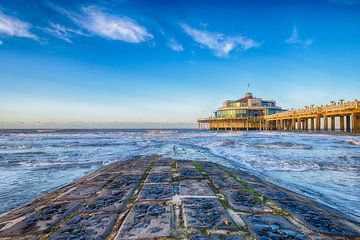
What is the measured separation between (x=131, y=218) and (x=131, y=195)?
0.84m

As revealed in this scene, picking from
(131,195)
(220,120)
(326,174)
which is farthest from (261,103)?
(131,195)

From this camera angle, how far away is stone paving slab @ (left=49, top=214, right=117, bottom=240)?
1.68m

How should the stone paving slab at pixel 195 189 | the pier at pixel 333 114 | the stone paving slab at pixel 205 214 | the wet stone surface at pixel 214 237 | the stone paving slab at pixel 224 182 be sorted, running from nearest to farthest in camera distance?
1. the wet stone surface at pixel 214 237
2. the stone paving slab at pixel 205 214
3. the stone paving slab at pixel 195 189
4. the stone paving slab at pixel 224 182
5. the pier at pixel 333 114

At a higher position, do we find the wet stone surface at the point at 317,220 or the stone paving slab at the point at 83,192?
the wet stone surface at the point at 317,220

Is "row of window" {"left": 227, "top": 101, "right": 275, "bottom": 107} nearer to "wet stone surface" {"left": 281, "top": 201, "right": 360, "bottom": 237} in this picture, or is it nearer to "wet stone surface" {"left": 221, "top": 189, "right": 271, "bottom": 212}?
"wet stone surface" {"left": 221, "top": 189, "right": 271, "bottom": 212}

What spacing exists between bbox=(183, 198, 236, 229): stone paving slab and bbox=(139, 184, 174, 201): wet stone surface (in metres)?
0.33

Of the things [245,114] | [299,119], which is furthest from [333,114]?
[245,114]

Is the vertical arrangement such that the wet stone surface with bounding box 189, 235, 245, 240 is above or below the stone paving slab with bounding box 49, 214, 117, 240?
above

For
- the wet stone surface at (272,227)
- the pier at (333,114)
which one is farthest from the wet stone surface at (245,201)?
the pier at (333,114)

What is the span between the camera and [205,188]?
3146 millimetres

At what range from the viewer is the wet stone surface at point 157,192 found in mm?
2684

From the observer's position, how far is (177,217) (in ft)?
6.64

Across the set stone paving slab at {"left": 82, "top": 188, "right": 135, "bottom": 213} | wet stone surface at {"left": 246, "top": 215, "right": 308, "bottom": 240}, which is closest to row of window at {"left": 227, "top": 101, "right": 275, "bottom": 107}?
stone paving slab at {"left": 82, "top": 188, "right": 135, "bottom": 213}

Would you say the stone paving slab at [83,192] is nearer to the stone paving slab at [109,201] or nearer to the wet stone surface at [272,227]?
the stone paving slab at [109,201]
